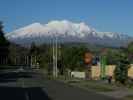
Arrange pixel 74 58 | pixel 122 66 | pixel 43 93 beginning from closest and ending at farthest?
pixel 43 93, pixel 122 66, pixel 74 58

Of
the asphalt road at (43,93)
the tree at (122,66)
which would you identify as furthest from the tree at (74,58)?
the tree at (122,66)

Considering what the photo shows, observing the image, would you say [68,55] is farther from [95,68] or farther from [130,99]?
[130,99]

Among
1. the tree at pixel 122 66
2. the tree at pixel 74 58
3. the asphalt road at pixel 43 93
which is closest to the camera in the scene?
the asphalt road at pixel 43 93

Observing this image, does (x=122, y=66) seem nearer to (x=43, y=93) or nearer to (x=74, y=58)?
(x=43, y=93)

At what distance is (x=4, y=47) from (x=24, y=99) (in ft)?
458

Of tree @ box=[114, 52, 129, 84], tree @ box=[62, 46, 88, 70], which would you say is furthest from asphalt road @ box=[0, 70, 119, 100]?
tree @ box=[62, 46, 88, 70]

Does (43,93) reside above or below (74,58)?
below

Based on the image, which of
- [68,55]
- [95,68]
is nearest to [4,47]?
[68,55]

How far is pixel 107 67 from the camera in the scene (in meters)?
72.7

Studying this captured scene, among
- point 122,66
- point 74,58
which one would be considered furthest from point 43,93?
point 74,58

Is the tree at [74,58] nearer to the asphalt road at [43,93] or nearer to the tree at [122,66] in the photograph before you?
the asphalt road at [43,93]

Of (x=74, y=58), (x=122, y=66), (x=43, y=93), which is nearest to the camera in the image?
(x=43, y=93)

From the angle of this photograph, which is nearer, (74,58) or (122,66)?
(122,66)

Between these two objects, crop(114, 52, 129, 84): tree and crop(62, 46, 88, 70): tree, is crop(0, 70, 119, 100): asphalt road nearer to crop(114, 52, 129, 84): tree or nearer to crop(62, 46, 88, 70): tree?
crop(114, 52, 129, 84): tree
